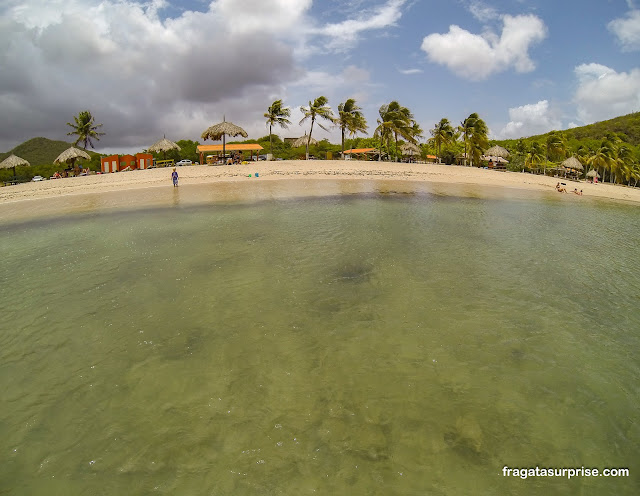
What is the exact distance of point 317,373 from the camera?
4.59 meters

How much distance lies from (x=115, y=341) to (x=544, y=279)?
30.7 ft

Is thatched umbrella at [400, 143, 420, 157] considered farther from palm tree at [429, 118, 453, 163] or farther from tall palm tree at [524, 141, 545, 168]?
tall palm tree at [524, 141, 545, 168]

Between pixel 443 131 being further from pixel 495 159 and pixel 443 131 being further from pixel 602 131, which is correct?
pixel 602 131

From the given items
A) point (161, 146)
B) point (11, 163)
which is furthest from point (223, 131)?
point (11, 163)

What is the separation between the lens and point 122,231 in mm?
14320

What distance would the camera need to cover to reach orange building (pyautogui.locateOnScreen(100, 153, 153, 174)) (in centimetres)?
4091

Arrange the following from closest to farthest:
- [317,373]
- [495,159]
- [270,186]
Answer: [317,373] → [270,186] → [495,159]

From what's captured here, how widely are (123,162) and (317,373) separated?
152 feet

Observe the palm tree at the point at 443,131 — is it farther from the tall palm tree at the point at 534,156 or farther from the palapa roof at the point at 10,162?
the palapa roof at the point at 10,162

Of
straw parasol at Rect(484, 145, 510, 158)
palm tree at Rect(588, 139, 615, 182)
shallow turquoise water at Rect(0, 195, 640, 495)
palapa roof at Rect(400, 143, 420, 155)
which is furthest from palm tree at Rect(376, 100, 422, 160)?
shallow turquoise water at Rect(0, 195, 640, 495)

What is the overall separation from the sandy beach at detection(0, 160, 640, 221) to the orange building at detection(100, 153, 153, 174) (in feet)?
19.6

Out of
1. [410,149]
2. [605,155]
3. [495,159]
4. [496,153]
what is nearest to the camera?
[605,155]

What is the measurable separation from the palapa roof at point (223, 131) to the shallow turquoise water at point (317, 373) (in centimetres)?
3564

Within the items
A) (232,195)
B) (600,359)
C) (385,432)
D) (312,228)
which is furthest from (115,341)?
(232,195)
